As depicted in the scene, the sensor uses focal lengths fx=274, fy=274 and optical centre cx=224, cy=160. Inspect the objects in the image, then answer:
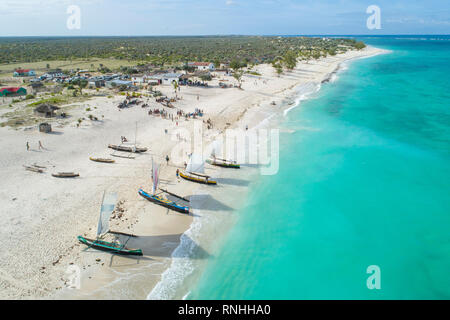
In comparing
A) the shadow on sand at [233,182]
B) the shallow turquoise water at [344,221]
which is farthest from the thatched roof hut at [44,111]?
the shallow turquoise water at [344,221]

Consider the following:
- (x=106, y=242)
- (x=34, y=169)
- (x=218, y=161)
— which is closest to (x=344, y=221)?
(x=218, y=161)

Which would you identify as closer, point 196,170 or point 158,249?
point 158,249

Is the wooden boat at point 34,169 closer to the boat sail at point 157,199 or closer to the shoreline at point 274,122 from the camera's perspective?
the boat sail at point 157,199

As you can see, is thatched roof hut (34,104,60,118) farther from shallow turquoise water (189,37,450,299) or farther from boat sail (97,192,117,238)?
shallow turquoise water (189,37,450,299)

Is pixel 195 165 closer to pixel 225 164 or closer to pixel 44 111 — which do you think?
pixel 225 164

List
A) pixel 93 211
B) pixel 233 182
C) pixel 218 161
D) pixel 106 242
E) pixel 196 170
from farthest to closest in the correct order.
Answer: pixel 218 161 < pixel 233 182 < pixel 196 170 < pixel 93 211 < pixel 106 242

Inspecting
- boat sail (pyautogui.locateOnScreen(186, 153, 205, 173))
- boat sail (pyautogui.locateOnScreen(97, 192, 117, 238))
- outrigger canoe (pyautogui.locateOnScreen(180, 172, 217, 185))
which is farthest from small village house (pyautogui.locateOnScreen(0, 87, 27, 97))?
boat sail (pyautogui.locateOnScreen(97, 192, 117, 238))

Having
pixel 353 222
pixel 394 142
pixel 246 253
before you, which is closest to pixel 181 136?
pixel 246 253
